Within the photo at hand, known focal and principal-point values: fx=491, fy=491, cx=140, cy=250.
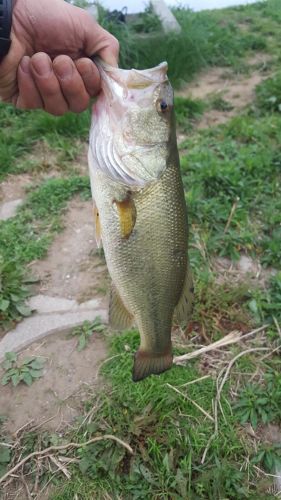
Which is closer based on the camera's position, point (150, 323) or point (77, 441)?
point (150, 323)

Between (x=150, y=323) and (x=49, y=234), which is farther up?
(x=150, y=323)

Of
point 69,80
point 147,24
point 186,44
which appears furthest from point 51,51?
point 147,24

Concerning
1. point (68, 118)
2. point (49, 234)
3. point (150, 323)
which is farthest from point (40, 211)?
point (150, 323)

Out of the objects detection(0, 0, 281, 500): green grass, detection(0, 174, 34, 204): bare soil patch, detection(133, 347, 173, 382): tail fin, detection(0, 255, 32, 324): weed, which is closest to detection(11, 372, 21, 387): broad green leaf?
detection(0, 0, 281, 500): green grass

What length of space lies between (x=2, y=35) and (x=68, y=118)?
10.0 feet

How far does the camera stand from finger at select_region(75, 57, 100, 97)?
1.69 meters

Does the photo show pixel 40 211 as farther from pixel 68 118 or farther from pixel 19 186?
pixel 68 118

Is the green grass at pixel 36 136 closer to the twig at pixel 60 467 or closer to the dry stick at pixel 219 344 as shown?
the dry stick at pixel 219 344

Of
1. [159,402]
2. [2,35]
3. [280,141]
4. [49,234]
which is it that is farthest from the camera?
[280,141]

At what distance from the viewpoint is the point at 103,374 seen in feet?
8.73

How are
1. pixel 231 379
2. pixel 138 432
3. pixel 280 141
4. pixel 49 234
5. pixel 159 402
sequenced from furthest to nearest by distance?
1. pixel 280 141
2. pixel 49 234
3. pixel 231 379
4. pixel 159 402
5. pixel 138 432

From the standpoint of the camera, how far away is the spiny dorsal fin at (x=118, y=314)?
6.18 ft

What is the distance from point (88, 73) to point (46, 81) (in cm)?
18

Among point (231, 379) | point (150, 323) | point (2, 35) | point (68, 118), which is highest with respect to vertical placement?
point (2, 35)
